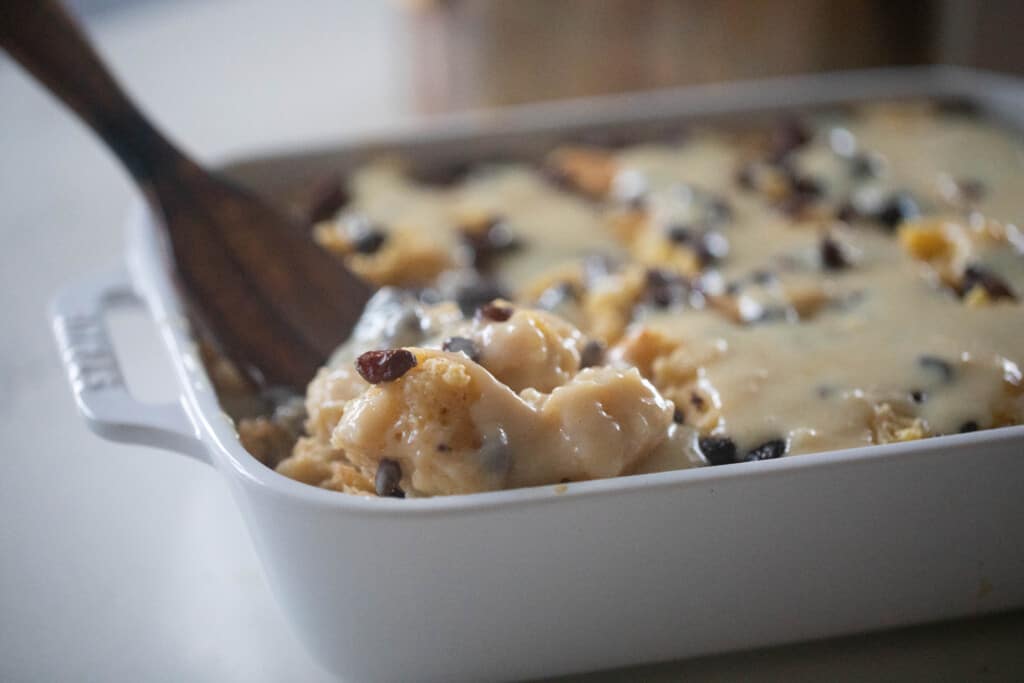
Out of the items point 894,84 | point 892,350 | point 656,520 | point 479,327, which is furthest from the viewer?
point 894,84

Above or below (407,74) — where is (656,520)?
below

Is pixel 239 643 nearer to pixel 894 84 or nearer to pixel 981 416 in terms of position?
pixel 981 416

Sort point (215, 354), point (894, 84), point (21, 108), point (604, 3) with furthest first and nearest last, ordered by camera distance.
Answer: point (21, 108) → point (604, 3) → point (894, 84) → point (215, 354)

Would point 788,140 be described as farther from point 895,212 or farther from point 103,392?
point 103,392

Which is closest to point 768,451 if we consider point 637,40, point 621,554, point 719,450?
point 719,450

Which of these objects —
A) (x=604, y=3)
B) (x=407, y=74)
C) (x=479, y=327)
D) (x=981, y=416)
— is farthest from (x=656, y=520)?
(x=407, y=74)

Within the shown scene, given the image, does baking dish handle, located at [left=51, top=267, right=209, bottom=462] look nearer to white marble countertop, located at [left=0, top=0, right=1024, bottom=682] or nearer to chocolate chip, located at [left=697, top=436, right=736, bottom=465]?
white marble countertop, located at [left=0, top=0, right=1024, bottom=682]

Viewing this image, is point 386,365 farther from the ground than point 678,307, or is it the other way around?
point 386,365
